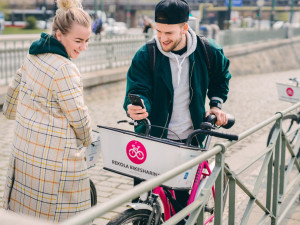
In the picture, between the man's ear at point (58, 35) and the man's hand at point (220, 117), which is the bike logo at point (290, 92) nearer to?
the man's hand at point (220, 117)

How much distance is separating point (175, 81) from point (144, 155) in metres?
0.70

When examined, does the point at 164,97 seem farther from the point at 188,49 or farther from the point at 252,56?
the point at 252,56

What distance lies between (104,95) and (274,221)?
847 cm

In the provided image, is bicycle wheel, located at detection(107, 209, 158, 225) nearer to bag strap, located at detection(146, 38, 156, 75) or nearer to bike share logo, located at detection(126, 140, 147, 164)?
bike share logo, located at detection(126, 140, 147, 164)

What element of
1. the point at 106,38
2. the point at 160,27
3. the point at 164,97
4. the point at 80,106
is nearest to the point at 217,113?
the point at 164,97

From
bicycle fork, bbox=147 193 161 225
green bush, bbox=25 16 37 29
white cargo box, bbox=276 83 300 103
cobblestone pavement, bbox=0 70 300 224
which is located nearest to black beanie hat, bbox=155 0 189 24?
bicycle fork, bbox=147 193 161 225

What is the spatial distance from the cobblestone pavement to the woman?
3.34 ft

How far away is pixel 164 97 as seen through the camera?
301cm

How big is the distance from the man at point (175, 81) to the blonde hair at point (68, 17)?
0.49 m

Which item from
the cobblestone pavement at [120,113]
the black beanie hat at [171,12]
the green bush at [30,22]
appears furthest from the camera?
the green bush at [30,22]

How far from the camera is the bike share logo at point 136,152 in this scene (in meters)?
2.49

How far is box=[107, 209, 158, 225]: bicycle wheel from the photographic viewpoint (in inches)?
96.6

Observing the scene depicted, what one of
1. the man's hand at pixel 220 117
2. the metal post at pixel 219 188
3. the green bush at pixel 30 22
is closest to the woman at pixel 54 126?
the metal post at pixel 219 188

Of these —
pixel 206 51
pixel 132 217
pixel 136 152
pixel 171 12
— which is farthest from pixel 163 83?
pixel 132 217
